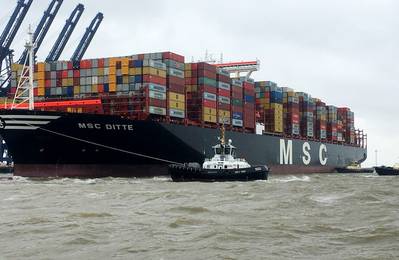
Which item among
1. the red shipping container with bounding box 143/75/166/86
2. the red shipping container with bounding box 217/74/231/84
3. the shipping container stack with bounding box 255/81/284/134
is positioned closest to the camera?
the red shipping container with bounding box 143/75/166/86

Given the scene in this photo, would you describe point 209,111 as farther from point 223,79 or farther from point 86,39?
point 86,39

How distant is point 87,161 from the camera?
47312 millimetres

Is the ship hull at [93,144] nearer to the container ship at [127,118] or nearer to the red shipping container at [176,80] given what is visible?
the container ship at [127,118]

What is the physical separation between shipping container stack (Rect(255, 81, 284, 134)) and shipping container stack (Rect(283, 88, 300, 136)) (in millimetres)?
1183

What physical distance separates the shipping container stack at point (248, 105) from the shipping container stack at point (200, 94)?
249 inches

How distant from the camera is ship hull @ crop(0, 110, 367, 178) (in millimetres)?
45531

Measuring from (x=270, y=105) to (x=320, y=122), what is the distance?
13223 millimetres

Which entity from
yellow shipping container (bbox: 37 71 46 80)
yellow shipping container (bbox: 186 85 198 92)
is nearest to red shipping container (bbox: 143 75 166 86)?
yellow shipping container (bbox: 186 85 198 92)

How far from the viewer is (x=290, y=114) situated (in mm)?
75250

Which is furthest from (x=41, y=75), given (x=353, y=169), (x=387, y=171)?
(x=353, y=169)

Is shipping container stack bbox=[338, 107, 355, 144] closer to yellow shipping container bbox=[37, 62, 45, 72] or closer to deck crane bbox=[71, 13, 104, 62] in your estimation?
deck crane bbox=[71, 13, 104, 62]

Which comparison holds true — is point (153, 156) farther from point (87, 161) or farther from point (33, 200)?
point (33, 200)

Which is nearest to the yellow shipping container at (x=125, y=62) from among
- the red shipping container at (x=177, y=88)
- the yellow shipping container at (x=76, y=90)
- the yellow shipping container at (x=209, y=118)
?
the red shipping container at (x=177, y=88)

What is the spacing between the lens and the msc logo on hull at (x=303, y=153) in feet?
235
